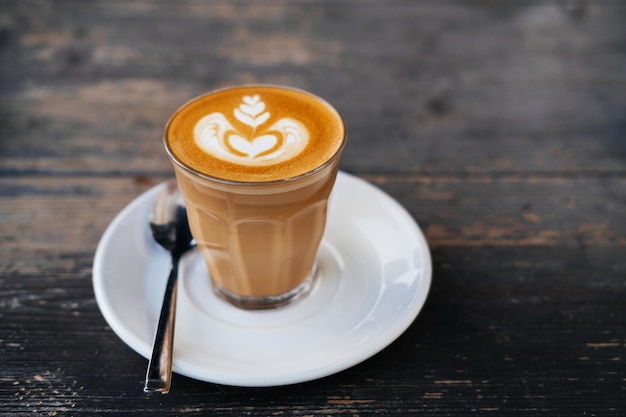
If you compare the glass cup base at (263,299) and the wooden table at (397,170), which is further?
the glass cup base at (263,299)

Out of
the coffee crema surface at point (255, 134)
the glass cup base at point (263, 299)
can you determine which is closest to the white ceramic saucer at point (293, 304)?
the glass cup base at point (263, 299)

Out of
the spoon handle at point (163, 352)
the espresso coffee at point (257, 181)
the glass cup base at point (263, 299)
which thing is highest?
the espresso coffee at point (257, 181)

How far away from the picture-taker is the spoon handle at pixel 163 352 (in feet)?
2.16

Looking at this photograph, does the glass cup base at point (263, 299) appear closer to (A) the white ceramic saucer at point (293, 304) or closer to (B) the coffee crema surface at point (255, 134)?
(A) the white ceramic saucer at point (293, 304)

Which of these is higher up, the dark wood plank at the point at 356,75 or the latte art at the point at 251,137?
the latte art at the point at 251,137

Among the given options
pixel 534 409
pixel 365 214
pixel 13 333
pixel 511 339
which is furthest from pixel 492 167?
pixel 13 333

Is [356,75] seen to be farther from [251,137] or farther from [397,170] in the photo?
[251,137]

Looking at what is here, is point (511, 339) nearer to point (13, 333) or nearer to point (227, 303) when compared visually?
point (227, 303)

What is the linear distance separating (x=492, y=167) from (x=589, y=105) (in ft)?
1.24

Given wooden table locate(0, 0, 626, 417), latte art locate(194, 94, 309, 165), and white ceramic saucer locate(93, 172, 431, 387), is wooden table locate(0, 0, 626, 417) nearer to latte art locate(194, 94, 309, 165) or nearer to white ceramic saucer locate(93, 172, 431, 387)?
white ceramic saucer locate(93, 172, 431, 387)

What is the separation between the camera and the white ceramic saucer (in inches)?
27.2

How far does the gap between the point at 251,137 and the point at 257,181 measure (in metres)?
0.12

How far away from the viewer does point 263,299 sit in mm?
855

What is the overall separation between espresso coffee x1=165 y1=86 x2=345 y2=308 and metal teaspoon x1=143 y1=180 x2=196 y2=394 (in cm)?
7
